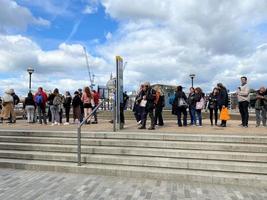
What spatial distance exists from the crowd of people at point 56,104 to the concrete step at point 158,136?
14.2ft

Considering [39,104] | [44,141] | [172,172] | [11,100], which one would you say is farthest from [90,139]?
[11,100]

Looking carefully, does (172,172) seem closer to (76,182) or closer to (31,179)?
(76,182)

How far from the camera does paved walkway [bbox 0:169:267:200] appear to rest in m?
7.05

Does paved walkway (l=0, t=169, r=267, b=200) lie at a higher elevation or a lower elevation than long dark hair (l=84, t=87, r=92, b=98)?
lower

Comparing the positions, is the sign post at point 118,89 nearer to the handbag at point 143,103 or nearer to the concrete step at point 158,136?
the handbag at point 143,103

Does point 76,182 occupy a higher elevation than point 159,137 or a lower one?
lower

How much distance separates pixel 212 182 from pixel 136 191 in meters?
1.79

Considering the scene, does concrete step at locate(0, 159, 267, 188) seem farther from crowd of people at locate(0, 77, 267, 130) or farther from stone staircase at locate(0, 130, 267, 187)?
crowd of people at locate(0, 77, 267, 130)

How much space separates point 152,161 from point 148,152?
1.59 feet

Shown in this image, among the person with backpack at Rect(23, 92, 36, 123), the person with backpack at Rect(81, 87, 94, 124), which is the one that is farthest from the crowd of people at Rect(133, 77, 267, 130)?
the person with backpack at Rect(23, 92, 36, 123)

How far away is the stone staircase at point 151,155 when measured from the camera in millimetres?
8500

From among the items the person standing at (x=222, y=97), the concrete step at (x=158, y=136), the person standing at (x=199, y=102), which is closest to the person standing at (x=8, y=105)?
the concrete step at (x=158, y=136)

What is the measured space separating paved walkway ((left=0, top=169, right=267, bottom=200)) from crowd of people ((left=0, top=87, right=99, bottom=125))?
7.32 meters

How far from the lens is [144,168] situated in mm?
9023
